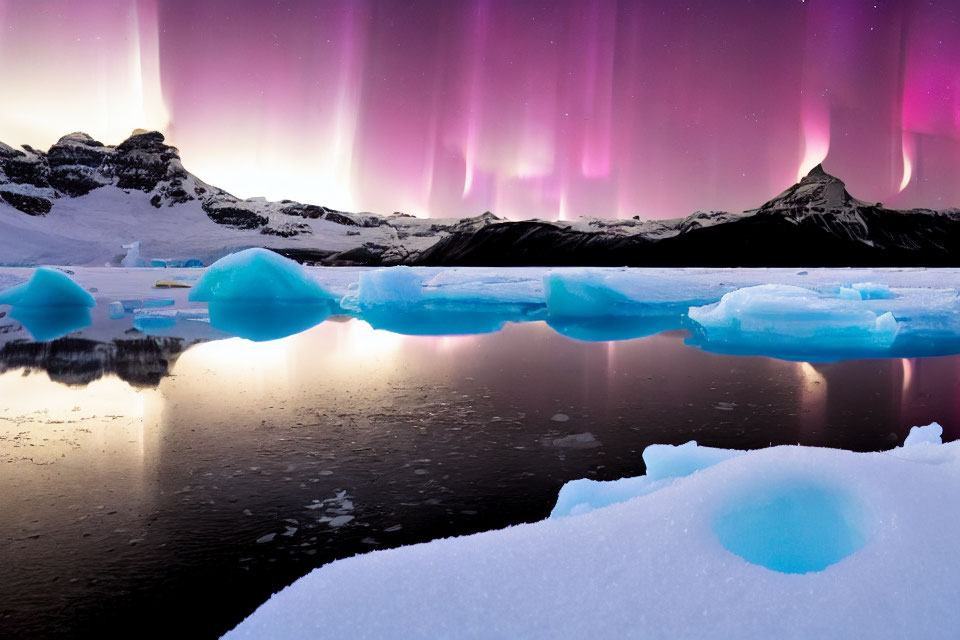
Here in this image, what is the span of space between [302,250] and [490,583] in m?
109

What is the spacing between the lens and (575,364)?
23.3ft

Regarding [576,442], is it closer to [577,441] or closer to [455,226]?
[577,441]

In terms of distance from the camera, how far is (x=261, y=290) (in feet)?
57.3

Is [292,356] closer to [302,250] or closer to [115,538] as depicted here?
[115,538]

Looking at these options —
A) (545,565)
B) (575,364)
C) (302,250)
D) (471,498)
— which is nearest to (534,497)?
(471,498)

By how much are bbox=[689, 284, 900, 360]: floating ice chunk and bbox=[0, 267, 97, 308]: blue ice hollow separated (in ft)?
49.0

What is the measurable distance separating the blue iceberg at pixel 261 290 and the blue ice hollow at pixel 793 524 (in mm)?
13062

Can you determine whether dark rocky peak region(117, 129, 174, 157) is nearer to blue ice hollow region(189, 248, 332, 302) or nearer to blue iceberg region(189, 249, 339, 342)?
blue iceberg region(189, 249, 339, 342)

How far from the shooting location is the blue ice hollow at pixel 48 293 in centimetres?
1591

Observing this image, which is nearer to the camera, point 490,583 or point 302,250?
point 490,583

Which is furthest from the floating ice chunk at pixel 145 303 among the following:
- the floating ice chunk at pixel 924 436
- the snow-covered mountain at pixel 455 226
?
the snow-covered mountain at pixel 455 226

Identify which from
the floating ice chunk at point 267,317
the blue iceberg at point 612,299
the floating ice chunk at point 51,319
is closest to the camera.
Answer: the floating ice chunk at point 51,319

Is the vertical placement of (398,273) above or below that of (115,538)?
above

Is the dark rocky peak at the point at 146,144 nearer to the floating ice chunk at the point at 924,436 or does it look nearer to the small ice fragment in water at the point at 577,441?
the small ice fragment in water at the point at 577,441
